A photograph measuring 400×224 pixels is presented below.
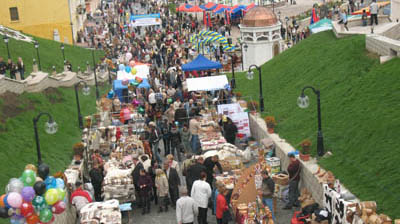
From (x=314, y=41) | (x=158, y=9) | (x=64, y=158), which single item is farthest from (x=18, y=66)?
(x=158, y=9)

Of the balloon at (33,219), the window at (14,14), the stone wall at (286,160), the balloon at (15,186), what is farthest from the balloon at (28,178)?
the window at (14,14)

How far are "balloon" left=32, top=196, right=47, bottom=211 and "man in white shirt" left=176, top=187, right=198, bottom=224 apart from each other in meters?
2.95

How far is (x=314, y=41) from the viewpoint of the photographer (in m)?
29.2

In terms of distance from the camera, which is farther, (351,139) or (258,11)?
(258,11)

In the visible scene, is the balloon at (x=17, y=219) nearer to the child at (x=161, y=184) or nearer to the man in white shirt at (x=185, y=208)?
the man in white shirt at (x=185, y=208)

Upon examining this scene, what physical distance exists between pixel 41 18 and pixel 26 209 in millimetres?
46193

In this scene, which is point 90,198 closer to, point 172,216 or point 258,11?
point 172,216

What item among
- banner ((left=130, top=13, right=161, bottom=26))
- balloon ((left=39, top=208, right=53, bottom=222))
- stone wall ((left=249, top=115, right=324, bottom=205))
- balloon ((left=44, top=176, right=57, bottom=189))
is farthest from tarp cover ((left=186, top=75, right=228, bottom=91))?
banner ((left=130, top=13, right=161, bottom=26))

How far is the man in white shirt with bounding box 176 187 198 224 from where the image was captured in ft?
49.2

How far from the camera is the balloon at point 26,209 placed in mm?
13203

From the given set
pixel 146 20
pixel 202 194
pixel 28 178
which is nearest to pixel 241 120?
pixel 202 194

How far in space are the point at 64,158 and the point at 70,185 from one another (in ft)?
→ 11.7

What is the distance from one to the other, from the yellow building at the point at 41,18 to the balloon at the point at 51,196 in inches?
1720

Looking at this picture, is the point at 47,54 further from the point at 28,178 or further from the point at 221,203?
the point at 28,178
